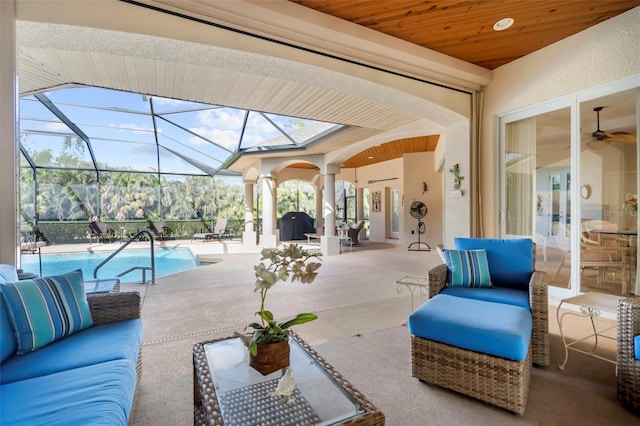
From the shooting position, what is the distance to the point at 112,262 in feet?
27.7

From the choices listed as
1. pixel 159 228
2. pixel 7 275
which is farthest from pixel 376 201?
pixel 7 275

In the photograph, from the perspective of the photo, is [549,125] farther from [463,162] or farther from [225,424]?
[225,424]

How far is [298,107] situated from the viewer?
4867 mm

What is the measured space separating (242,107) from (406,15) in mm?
2844

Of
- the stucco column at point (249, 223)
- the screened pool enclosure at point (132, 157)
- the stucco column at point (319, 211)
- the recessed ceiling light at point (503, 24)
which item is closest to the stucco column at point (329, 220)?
the screened pool enclosure at point (132, 157)

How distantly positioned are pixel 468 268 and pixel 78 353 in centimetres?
281

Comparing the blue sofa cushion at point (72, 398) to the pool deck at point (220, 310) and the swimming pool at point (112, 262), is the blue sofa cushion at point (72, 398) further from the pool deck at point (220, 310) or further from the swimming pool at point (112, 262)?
the swimming pool at point (112, 262)

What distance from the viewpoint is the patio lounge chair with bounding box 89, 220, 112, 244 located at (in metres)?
10.7

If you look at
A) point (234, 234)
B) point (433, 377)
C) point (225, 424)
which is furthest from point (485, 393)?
point (234, 234)

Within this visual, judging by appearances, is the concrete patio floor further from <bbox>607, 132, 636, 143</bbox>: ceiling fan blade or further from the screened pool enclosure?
the screened pool enclosure

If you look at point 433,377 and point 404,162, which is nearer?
point 433,377

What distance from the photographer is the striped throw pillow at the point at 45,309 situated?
5.09 ft

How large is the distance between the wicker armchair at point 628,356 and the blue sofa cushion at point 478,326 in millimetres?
470

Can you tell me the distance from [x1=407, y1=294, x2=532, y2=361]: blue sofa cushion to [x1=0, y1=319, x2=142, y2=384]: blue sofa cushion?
5.74 feet
